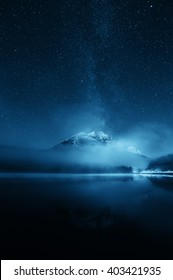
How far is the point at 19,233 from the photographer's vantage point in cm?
1408

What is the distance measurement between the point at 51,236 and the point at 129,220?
734 centimetres

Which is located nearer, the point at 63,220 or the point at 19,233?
the point at 19,233

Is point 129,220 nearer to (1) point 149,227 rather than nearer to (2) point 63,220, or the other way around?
(1) point 149,227

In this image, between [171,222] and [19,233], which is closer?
[19,233]

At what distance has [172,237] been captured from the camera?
13641mm

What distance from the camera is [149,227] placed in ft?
53.9
